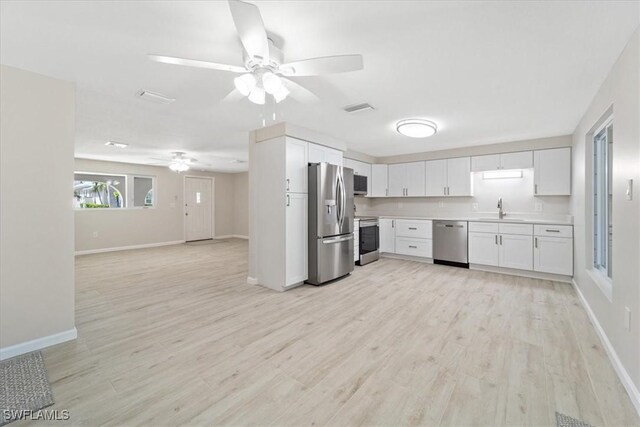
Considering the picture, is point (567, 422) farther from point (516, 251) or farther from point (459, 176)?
point (459, 176)

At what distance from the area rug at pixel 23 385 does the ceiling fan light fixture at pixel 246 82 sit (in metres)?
2.30

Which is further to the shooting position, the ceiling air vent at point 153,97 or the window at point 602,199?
the ceiling air vent at point 153,97

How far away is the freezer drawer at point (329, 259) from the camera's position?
4.02m

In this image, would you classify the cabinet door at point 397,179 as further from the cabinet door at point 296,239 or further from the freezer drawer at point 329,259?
the cabinet door at point 296,239

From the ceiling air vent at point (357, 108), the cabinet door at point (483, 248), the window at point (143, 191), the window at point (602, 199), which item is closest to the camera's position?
the window at point (602, 199)

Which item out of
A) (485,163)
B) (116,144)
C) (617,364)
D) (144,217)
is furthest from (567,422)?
(144,217)

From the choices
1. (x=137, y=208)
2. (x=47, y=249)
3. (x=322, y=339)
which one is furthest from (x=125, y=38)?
(x=137, y=208)

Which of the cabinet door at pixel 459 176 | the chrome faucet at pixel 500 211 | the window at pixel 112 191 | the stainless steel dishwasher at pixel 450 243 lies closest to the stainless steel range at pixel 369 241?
the stainless steel dishwasher at pixel 450 243

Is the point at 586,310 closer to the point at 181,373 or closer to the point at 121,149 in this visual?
the point at 181,373

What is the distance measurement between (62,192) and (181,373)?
1.92 m

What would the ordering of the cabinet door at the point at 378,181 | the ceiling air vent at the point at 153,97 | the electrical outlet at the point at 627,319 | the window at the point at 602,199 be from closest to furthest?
the electrical outlet at the point at 627,319 → the window at the point at 602,199 → the ceiling air vent at the point at 153,97 → the cabinet door at the point at 378,181

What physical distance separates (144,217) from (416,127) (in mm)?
7508

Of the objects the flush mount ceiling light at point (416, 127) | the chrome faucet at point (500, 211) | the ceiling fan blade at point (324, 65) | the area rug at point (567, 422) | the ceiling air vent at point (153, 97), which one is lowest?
the area rug at point (567, 422)

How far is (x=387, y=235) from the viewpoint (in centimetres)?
603
